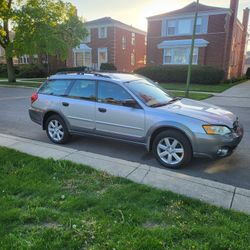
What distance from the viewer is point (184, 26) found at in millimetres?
25266

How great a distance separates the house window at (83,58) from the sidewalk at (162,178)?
31.0 metres

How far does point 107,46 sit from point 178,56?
34.8ft

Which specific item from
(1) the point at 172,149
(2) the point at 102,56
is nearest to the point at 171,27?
(2) the point at 102,56

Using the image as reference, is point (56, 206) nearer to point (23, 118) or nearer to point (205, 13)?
point (23, 118)

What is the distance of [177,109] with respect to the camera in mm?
4652

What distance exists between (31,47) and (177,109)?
18518 mm

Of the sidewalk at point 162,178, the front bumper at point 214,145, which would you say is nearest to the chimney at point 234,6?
the front bumper at point 214,145

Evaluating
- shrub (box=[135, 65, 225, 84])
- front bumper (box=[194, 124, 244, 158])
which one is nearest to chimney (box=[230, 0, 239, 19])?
shrub (box=[135, 65, 225, 84])

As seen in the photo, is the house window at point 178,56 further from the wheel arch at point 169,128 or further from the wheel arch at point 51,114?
the wheel arch at point 169,128

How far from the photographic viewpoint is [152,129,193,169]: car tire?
172 inches

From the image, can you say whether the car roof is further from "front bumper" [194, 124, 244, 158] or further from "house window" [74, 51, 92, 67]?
"house window" [74, 51, 92, 67]

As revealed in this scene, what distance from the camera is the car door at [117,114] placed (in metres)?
4.78

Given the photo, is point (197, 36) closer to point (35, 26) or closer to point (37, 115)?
point (35, 26)

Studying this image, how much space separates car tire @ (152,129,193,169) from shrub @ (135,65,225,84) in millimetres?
18566
